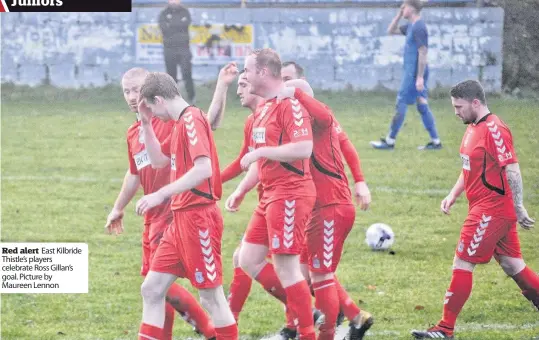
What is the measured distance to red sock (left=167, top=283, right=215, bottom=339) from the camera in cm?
641

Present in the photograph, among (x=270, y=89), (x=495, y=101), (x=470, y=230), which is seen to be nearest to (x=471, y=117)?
(x=470, y=230)

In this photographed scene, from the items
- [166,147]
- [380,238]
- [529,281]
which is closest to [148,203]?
[166,147]

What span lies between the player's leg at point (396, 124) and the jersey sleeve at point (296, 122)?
7.53m

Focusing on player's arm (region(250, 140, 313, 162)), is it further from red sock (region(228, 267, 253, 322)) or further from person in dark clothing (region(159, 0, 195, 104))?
person in dark clothing (region(159, 0, 195, 104))

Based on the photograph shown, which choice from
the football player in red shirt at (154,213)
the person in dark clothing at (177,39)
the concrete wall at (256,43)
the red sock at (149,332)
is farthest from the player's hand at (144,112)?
the person in dark clothing at (177,39)

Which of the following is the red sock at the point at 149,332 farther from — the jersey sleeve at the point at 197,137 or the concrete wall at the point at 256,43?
the concrete wall at the point at 256,43

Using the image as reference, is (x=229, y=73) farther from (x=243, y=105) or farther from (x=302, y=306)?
(x=302, y=306)

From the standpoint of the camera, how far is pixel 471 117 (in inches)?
273

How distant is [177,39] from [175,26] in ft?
0.73

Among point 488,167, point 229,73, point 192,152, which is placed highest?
point 229,73

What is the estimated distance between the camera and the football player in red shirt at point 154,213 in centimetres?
639

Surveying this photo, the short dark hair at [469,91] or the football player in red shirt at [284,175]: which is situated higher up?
the short dark hair at [469,91]

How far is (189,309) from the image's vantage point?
21.0 feet

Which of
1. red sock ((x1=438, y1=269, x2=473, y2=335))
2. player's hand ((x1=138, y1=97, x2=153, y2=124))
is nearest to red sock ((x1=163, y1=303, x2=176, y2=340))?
player's hand ((x1=138, y1=97, x2=153, y2=124))
